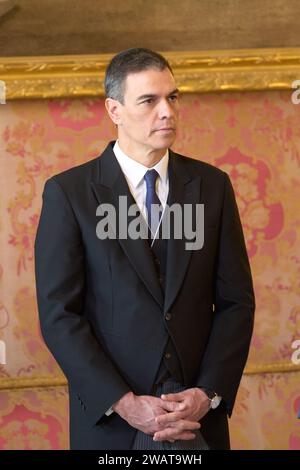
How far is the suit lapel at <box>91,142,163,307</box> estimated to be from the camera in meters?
2.03

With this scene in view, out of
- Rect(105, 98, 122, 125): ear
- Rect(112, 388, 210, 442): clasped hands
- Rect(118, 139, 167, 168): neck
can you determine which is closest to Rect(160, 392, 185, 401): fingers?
Rect(112, 388, 210, 442): clasped hands

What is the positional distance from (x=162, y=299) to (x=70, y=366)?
25 centimetres

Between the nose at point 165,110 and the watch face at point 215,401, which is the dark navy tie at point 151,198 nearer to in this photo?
the nose at point 165,110

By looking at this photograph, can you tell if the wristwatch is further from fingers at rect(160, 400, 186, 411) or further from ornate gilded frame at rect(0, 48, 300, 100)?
ornate gilded frame at rect(0, 48, 300, 100)

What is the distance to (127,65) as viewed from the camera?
2.04 m

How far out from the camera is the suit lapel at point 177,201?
2045 millimetres

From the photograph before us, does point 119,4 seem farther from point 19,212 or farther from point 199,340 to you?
point 199,340

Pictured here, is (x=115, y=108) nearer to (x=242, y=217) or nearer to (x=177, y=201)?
(x=177, y=201)

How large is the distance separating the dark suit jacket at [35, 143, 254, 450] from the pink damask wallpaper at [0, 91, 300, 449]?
3.32 ft

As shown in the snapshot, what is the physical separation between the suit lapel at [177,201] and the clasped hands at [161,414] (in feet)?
0.64

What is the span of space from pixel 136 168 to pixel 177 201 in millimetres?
119

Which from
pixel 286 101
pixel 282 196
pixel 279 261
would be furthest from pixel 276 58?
pixel 279 261

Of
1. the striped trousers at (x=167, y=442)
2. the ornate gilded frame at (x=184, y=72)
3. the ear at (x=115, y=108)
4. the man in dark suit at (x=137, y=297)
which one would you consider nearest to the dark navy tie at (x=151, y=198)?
the man in dark suit at (x=137, y=297)
